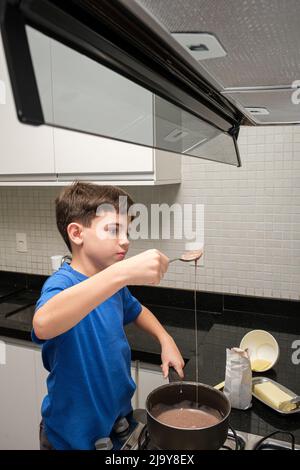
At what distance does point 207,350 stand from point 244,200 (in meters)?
0.69

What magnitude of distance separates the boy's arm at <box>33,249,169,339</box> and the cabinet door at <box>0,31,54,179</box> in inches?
38.9

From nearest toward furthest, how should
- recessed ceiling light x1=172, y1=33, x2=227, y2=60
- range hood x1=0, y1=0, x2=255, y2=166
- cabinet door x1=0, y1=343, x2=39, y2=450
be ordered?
range hood x1=0, y1=0, x2=255, y2=166
recessed ceiling light x1=172, y1=33, x2=227, y2=60
cabinet door x1=0, y1=343, x2=39, y2=450

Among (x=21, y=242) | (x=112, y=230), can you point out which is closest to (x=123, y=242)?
(x=112, y=230)

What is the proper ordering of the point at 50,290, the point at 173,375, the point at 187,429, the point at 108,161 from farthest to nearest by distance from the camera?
the point at 108,161 → the point at 173,375 → the point at 50,290 → the point at 187,429

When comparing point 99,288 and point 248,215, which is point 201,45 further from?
point 248,215

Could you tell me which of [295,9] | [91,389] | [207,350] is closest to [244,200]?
[207,350]

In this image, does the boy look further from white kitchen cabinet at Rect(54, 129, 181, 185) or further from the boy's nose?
white kitchen cabinet at Rect(54, 129, 181, 185)

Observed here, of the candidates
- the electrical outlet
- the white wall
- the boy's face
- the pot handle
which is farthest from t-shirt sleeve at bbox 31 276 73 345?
the electrical outlet

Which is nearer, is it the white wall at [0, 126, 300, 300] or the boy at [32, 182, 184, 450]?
the boy at [32, 182, 184, 450]

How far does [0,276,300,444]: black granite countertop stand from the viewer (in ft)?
3.21

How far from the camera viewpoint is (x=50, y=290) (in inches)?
36.0

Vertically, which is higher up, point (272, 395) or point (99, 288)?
point (99, 288)

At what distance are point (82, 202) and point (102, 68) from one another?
0.69m

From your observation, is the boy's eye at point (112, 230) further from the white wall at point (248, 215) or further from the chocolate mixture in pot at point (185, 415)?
the white wall at point (248, 215)
